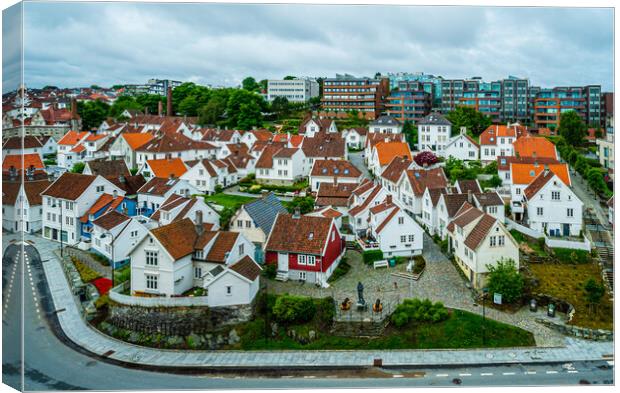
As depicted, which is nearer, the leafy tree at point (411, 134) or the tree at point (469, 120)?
the leafy tree at point (411, 134)

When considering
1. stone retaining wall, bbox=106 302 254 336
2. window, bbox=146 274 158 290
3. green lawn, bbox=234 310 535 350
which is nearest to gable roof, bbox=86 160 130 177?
window, bbox=146 274 158 290

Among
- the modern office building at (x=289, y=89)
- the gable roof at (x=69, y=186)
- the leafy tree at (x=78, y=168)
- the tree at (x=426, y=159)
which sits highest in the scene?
the modern office building at (x=289, y=89)

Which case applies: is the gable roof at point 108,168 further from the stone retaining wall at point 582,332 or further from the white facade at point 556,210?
the stone retaining wall at point 582,332

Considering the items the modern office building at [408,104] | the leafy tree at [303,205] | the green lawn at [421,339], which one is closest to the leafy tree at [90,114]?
the modern office building at [408,104]

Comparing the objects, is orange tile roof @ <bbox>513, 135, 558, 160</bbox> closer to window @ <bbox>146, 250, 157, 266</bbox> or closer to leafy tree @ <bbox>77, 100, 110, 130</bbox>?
window @ <bbox>146, 250, 157, 266</bbox>

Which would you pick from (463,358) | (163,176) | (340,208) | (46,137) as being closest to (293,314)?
(463,358)

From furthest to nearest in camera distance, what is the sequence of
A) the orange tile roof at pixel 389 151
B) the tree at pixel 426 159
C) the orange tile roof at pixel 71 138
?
the orange tile roof at pixel 71 138 → the tree at pixel 426 159 → the orange tile roof at pixel 389 151

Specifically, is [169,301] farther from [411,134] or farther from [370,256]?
[411,134]

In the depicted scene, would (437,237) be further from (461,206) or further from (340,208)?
(340,208)
